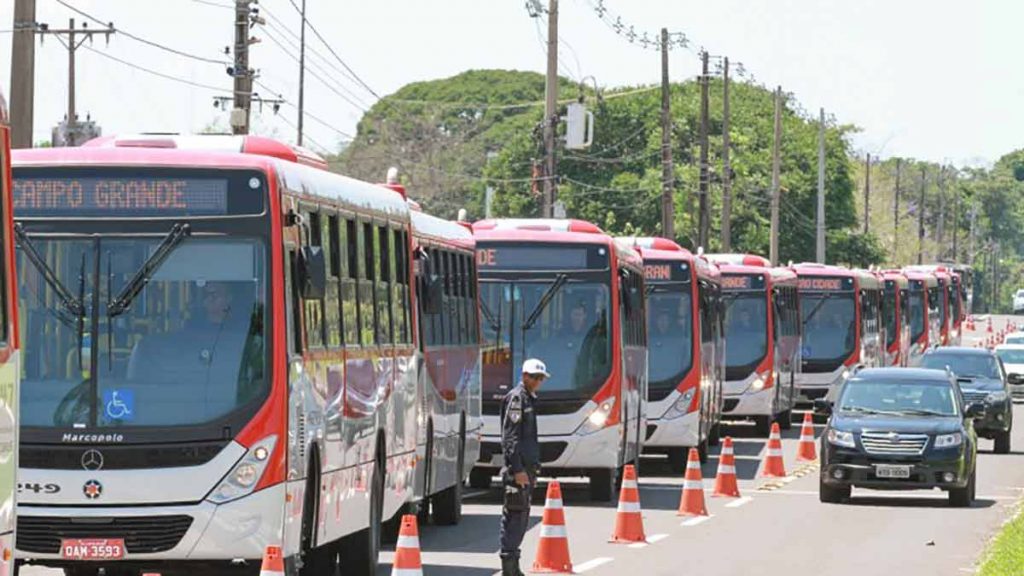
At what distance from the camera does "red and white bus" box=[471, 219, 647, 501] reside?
28.0 metres

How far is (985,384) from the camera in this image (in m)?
44.1

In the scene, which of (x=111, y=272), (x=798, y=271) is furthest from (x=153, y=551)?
(x=798, y=271)

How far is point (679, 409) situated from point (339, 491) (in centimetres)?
1778

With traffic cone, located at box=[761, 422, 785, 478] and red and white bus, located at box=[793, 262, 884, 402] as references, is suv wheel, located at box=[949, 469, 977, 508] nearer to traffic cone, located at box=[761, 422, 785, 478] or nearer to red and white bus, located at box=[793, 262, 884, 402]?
traffic cone, located at box=[761, 422, 785, 478]

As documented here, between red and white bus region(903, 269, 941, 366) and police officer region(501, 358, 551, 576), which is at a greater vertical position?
red and white bus region(903, 269, 941, 366)

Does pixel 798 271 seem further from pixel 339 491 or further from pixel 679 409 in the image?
pixel 339 491

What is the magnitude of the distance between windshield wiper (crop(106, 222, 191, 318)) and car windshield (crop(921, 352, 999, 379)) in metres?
30.5

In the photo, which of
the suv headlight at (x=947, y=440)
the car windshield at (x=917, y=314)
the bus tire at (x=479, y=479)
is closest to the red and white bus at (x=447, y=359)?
the bus tire at (x=479, y=479)

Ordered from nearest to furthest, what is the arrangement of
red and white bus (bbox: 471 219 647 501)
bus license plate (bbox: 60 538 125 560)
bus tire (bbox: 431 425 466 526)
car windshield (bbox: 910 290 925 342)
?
bus license plate (bbox: 60 538 125 560) → bus tire (bbox: 431 425 466 526) → red and white bus (bbox: 471 219 647 501) → car windshield (bbox: 910 290 925 342)

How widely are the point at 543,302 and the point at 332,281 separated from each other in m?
10.6

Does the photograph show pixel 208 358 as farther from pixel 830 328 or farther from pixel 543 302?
pixel 830 328

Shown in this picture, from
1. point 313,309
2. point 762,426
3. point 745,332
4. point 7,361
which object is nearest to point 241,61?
point 745,332

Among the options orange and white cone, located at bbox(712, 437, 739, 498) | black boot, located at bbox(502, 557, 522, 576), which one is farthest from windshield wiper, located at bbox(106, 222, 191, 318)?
orange and white cone, located at bbox(712, 437, 739, 498)

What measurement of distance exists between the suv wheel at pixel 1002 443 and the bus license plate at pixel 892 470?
564 inches
